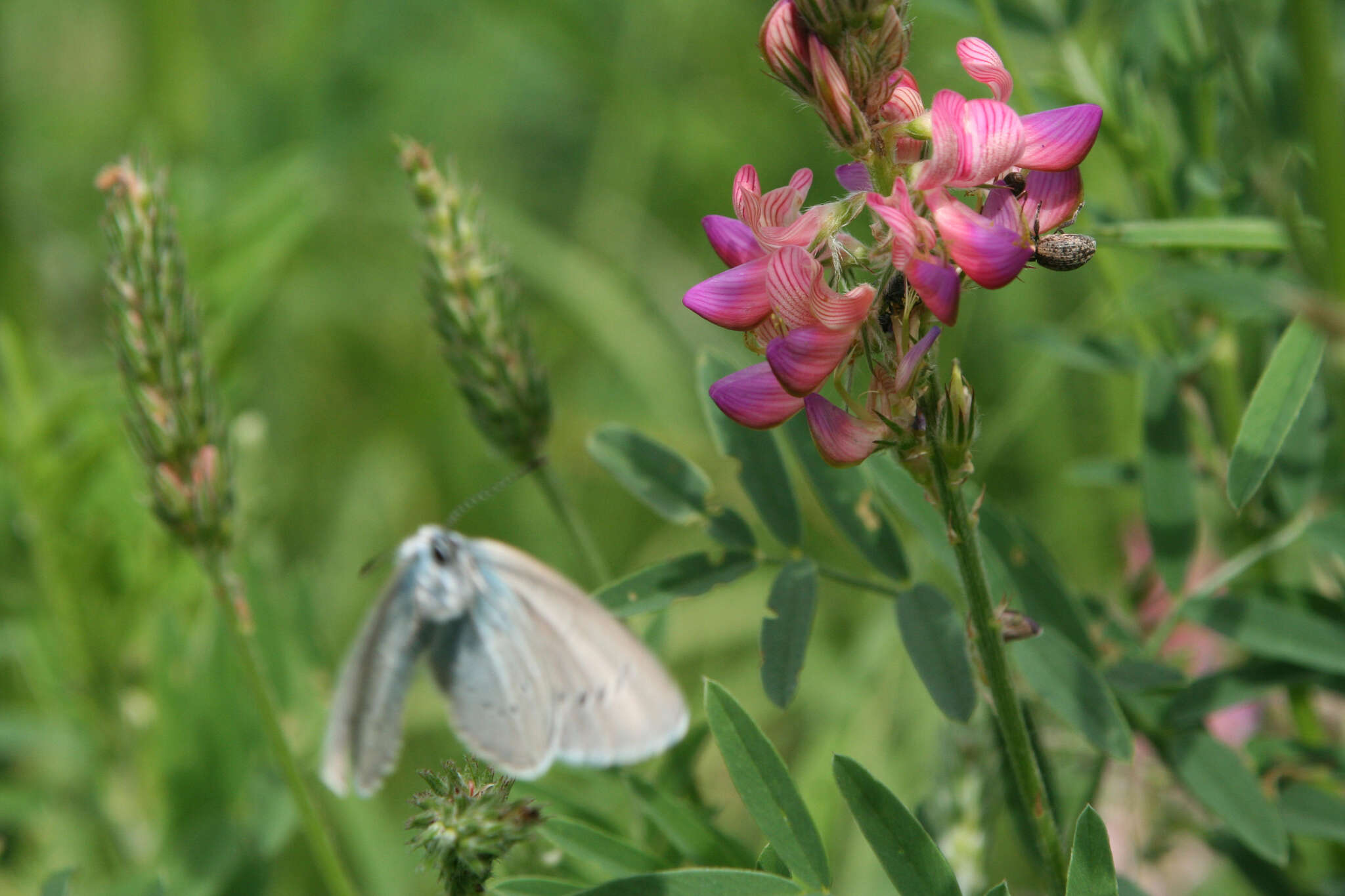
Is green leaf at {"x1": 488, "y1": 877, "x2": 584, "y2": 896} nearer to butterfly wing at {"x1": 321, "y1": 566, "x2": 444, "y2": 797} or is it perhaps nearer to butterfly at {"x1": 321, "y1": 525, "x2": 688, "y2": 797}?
butterfly at {"x1": 321, "y1": 525, "x2": 688, "y2": 797}

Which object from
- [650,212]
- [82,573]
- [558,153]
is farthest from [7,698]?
[558,153]

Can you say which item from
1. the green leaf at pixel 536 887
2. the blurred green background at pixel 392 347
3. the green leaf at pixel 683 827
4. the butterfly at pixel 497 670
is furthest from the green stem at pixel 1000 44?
the green leaf at pixel 536 887

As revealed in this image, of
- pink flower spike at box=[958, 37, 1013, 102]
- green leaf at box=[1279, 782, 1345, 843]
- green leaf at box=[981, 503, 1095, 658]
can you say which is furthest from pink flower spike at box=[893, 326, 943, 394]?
green leaf at box=[1279, 782, 1345, 843]

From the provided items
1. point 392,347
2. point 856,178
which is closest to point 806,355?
point 856,178

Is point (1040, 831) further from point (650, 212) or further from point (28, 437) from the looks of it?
point (650, 212)

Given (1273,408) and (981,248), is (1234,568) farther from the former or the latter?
(981,248)
